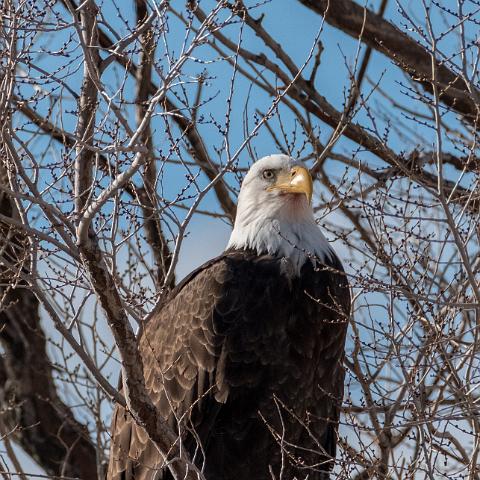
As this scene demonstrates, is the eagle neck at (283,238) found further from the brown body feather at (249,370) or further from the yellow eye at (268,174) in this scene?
the yellow eye at (268,174)

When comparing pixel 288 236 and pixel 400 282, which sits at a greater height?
pixel 288 236

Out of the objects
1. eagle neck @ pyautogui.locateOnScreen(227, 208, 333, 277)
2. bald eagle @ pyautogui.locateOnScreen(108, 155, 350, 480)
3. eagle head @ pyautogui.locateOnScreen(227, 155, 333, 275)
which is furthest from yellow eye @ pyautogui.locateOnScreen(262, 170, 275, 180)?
eagle neck @ pyautogui.locateOnScreen(227, 208, 333, 277)

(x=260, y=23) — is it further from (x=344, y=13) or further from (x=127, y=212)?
(x=127, y=212)

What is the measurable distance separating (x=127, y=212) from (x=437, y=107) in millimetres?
1873

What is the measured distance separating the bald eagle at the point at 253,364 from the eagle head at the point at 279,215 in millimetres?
16

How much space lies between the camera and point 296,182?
22.8 feet

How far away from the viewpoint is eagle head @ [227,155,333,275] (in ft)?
22.9

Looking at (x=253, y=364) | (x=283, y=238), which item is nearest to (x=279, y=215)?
(x=283, y=238)

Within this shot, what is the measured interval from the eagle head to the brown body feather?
167 millimetres

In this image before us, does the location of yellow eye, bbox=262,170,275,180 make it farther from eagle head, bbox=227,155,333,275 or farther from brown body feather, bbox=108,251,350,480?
brown body feather, bbox=108,251,350,480

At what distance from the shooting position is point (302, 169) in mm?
6969

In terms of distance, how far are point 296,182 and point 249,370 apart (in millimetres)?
1187

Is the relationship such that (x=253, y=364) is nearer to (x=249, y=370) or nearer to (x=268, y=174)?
(x=249, y=370)

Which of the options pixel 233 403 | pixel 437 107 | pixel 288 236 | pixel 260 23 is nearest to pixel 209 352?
pixel 233 403
